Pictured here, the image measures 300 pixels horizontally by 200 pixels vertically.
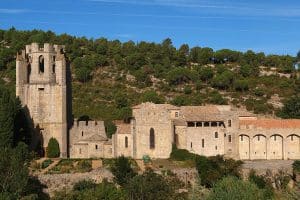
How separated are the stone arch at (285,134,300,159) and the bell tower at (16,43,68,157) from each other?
76.5ft

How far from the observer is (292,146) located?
2383 inches

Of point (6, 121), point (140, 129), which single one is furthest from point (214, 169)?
point (6, 121)

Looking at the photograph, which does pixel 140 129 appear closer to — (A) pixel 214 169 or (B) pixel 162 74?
(A) pixel 214 169

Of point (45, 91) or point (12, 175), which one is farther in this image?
point (45, 91)

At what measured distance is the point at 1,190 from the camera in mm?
40469

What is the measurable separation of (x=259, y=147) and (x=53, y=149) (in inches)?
848

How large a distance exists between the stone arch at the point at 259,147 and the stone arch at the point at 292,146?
2315 millimetres

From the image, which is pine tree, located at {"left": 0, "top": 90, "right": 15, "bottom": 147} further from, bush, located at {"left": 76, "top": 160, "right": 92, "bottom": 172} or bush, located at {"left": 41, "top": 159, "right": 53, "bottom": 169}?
bush, located at {"left": 76, "top": 160, "right": 92, "bottom": 172}

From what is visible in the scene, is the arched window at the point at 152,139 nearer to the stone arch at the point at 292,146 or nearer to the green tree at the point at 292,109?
the stone arch at the point at 292,146

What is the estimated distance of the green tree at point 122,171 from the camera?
47.8 metres

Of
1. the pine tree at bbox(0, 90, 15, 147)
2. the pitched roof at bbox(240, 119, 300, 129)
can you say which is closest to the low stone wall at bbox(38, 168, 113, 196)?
the pine tree at bbox(0, 90, 15, 147)

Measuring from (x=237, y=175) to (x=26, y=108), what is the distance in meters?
22.8

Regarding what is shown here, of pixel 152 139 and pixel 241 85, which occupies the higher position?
pixel 241 85

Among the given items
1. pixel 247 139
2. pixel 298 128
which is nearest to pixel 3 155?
A: pixel 247 139
